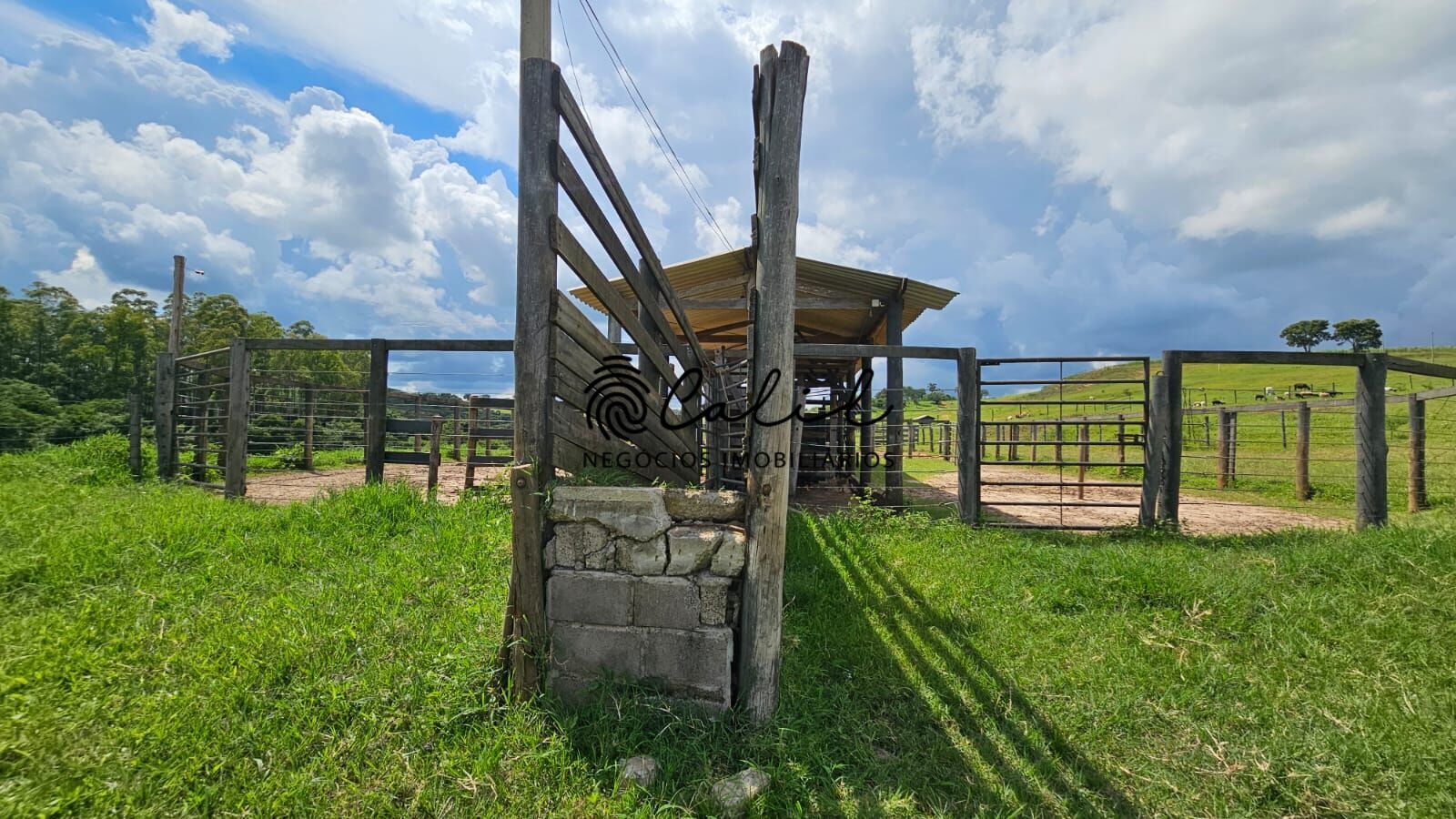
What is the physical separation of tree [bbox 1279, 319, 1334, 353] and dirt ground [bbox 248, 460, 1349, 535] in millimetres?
103660

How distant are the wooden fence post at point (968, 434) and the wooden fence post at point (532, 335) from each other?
5028 millimetres

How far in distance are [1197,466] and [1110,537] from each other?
12.5 metres

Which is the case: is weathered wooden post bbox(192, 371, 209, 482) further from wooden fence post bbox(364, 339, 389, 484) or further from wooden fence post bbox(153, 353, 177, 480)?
wooden fence post bbox(364, 339, 389, 484)

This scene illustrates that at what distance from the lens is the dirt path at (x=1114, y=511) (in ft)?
21.8

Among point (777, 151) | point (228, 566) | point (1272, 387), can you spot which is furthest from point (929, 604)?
point (1272, 387)

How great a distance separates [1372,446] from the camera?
19.0ft

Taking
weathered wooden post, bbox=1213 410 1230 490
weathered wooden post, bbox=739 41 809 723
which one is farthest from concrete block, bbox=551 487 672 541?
weathered wooden post, bbox=1213 410 1230 490

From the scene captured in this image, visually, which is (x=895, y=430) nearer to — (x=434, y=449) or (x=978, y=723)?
(x=978, y=723)

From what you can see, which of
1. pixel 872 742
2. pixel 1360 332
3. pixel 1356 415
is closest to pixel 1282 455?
pixel 1356 415

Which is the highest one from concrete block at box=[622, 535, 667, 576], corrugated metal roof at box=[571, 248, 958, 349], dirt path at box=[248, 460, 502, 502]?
corrugated metal roof at box=[571, 248, 958, 349]

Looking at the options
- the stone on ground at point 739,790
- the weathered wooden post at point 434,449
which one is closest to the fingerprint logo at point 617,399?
the stone on ground at point 739,790

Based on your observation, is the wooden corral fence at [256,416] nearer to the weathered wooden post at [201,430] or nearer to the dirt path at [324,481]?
the weathered wooden post at [201,430]

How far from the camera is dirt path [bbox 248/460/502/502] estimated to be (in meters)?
7.14

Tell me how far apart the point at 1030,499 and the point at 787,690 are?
1009 cm
